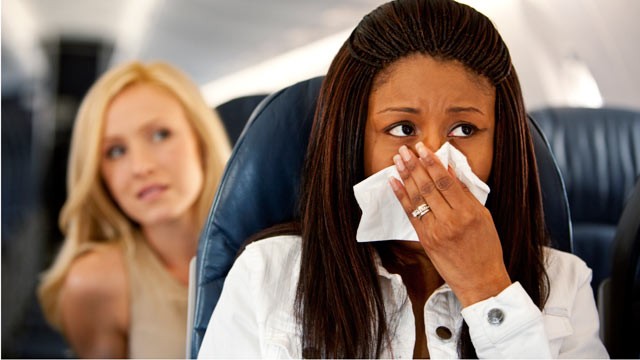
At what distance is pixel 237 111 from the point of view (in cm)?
201

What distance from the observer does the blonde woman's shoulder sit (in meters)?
2.20

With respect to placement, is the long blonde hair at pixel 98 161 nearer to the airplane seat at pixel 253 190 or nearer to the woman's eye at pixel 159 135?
the woman's eye at pixel 159 135

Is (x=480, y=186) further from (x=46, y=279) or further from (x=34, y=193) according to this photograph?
(x=34, y=193)

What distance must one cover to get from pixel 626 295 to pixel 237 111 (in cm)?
103

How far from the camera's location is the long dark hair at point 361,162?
123 centimetres

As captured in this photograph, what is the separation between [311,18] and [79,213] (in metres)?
2.80

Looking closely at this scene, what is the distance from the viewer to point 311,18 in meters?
4.74

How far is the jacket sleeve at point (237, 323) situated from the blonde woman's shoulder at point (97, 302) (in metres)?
0.98

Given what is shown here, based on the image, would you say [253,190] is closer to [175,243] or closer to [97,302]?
[175,243]

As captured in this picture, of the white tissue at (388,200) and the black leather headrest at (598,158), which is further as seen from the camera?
the black leather headrest at (598,158)

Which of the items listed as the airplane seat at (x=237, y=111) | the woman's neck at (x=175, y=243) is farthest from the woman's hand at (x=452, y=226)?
the woman's neck at (x=175, y=243)

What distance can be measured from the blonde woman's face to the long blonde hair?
0.08 ft

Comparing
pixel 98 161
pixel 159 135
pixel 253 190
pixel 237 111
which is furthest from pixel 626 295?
pixel 98 161

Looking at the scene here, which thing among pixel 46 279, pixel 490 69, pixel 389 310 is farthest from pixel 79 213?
pixel 490 69
